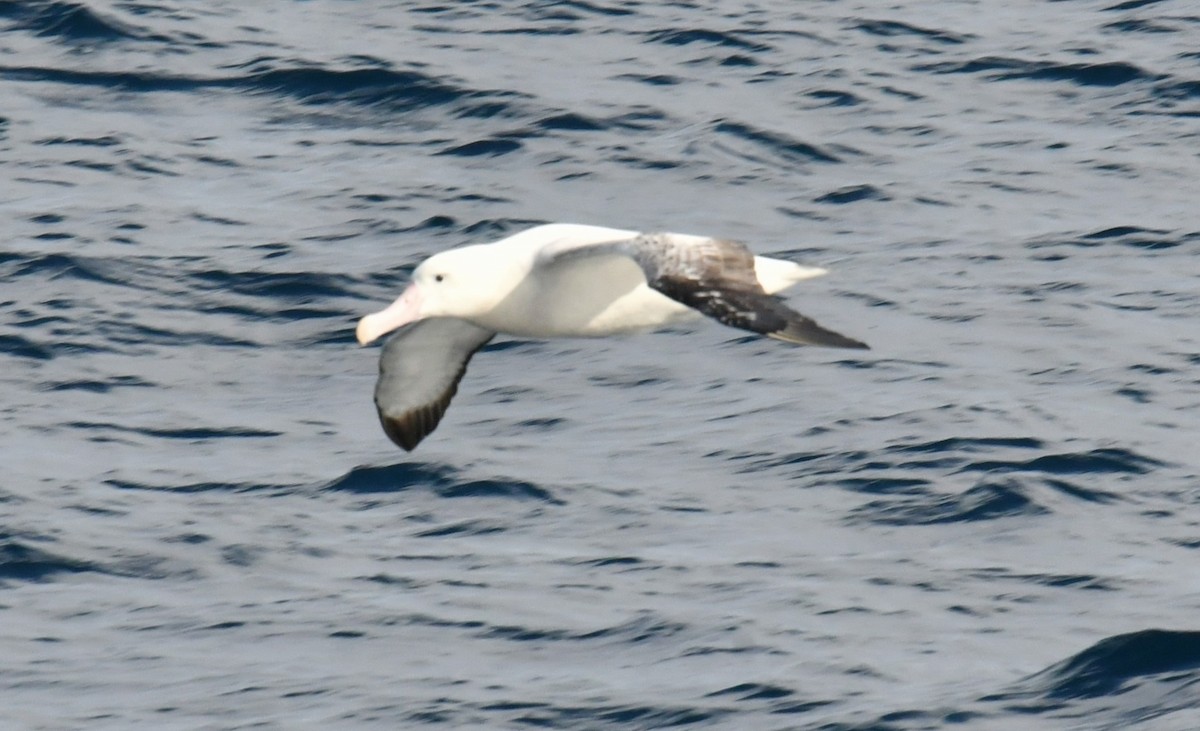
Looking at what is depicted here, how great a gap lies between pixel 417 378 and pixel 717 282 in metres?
3.11

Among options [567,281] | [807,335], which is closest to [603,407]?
[567,281]

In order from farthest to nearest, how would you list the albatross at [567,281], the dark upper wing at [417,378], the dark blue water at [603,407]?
the dark blue water at [603,407], the dark upper wing at [417,378], the albatross at [567,281]

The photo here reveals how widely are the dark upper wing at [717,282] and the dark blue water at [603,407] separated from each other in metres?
3.13

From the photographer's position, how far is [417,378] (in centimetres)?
1371

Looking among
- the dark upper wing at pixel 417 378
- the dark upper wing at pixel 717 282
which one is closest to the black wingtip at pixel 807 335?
the dark upper wing at pixel 717 282

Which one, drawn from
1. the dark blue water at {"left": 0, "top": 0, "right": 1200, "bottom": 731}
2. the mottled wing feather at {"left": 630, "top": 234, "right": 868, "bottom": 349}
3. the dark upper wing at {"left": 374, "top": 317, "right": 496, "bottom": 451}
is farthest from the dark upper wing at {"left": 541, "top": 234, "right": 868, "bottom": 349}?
the dark blue water at {"left": 0, "top": 0, "right": 1200, "bottom": 731}

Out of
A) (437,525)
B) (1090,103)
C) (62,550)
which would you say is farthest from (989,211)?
(62,550)

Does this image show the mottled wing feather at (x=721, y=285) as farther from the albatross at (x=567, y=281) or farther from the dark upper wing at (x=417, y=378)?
the dark upper wing at (x=417, y=378)

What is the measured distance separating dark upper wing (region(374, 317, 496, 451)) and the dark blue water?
60.5 inches

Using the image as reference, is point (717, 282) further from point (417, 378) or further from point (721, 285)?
point (417, 378)

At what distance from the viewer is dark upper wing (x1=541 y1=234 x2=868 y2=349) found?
10.6m

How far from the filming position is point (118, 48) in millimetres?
23984

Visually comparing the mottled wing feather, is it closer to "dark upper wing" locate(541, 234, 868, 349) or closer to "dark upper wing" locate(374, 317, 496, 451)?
"dark upper wing" locate(541, 234, 868, 349)

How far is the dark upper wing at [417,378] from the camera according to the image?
44.7 ft
